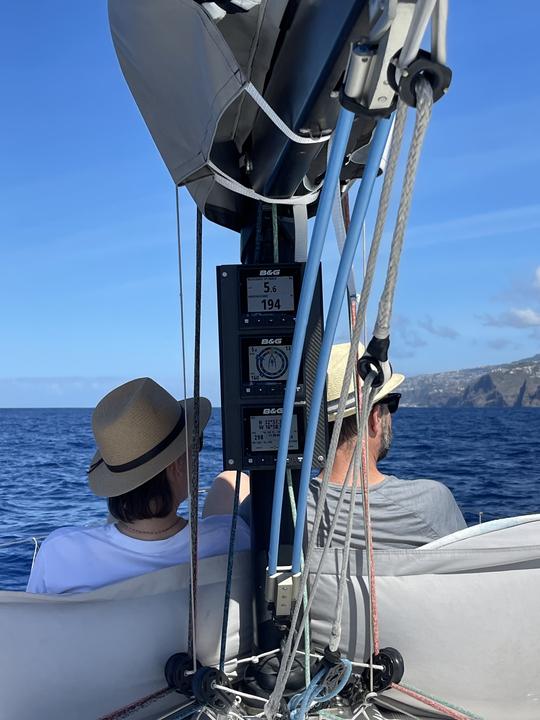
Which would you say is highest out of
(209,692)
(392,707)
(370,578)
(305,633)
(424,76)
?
(424,76)

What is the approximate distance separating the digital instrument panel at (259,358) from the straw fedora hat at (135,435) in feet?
0.68

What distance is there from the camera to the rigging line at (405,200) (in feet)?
3.85

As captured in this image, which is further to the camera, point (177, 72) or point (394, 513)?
point (394, 513)

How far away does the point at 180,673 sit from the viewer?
218cm

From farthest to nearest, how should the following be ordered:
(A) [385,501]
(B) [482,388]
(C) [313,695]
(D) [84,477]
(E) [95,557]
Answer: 1. (B) [482,388]
2. (D) [84,477]
3. (A) [385,501]
4. (E) [95,557]
5. (C) [313,695]

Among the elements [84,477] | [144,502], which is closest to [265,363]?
[144,502]

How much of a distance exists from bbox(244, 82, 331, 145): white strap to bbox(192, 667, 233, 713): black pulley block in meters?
1.37

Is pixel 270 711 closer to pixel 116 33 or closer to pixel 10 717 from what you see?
pixel 10 717

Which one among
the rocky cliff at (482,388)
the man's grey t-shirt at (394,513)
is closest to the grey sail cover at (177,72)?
the man's grey t-shirt at (394,513)

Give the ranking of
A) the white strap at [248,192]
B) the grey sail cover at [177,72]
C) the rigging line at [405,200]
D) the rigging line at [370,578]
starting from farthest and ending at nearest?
the rigging line at [370,578], the white strap at [248,192], the grey sail cover at [177,72], the rigging line at [405,200]

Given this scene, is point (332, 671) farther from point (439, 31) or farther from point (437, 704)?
point (439, 31)

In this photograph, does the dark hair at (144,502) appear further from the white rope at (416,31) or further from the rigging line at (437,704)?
the white rope at (416,31)

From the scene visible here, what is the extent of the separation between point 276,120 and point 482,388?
120424mm

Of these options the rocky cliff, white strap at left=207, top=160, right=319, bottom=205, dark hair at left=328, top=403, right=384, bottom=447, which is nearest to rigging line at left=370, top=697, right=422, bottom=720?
dark hair at left=328, top=403, right=384, bottom=447
